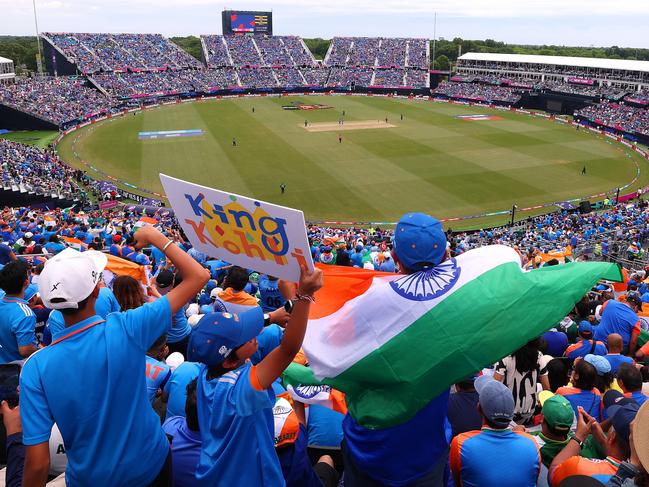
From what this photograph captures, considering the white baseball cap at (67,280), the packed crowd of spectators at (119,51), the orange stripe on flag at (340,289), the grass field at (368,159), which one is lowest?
the grass field at (368,159)

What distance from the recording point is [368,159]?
139 feet

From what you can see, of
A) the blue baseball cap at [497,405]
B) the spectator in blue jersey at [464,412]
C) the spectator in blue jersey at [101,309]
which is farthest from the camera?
the spectator in blue jersey at [101,309]

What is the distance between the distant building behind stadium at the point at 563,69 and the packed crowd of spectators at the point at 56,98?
6235 centimetres

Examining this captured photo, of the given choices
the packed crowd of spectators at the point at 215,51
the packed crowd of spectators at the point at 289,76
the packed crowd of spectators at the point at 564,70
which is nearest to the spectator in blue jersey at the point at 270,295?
the packed crowd of spectators at the point at 564,70

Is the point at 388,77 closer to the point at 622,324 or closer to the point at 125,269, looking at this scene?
the point at 622,324

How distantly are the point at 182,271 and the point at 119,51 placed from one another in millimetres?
93230

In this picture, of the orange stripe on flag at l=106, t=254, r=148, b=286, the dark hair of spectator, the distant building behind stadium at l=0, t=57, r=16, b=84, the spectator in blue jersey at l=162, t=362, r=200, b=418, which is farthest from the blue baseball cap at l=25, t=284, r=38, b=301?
the distant building behind stadium at l=0, t=57, r=16, b=84

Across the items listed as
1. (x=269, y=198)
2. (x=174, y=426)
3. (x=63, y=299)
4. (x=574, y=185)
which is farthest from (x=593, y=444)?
(x=574, y=185)

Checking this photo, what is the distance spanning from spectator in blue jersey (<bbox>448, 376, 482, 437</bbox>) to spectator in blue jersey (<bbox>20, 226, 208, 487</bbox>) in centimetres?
256

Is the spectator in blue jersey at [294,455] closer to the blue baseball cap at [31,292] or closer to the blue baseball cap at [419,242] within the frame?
the blue baseball cap at [419,242]

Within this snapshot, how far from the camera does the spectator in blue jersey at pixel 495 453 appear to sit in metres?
3.68

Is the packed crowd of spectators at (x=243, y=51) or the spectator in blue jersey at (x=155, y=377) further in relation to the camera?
the packed crowd of spectators at (x=243, y=51)

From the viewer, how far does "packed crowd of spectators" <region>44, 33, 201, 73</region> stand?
78812 millimetres

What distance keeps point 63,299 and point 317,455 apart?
262 centimetres
